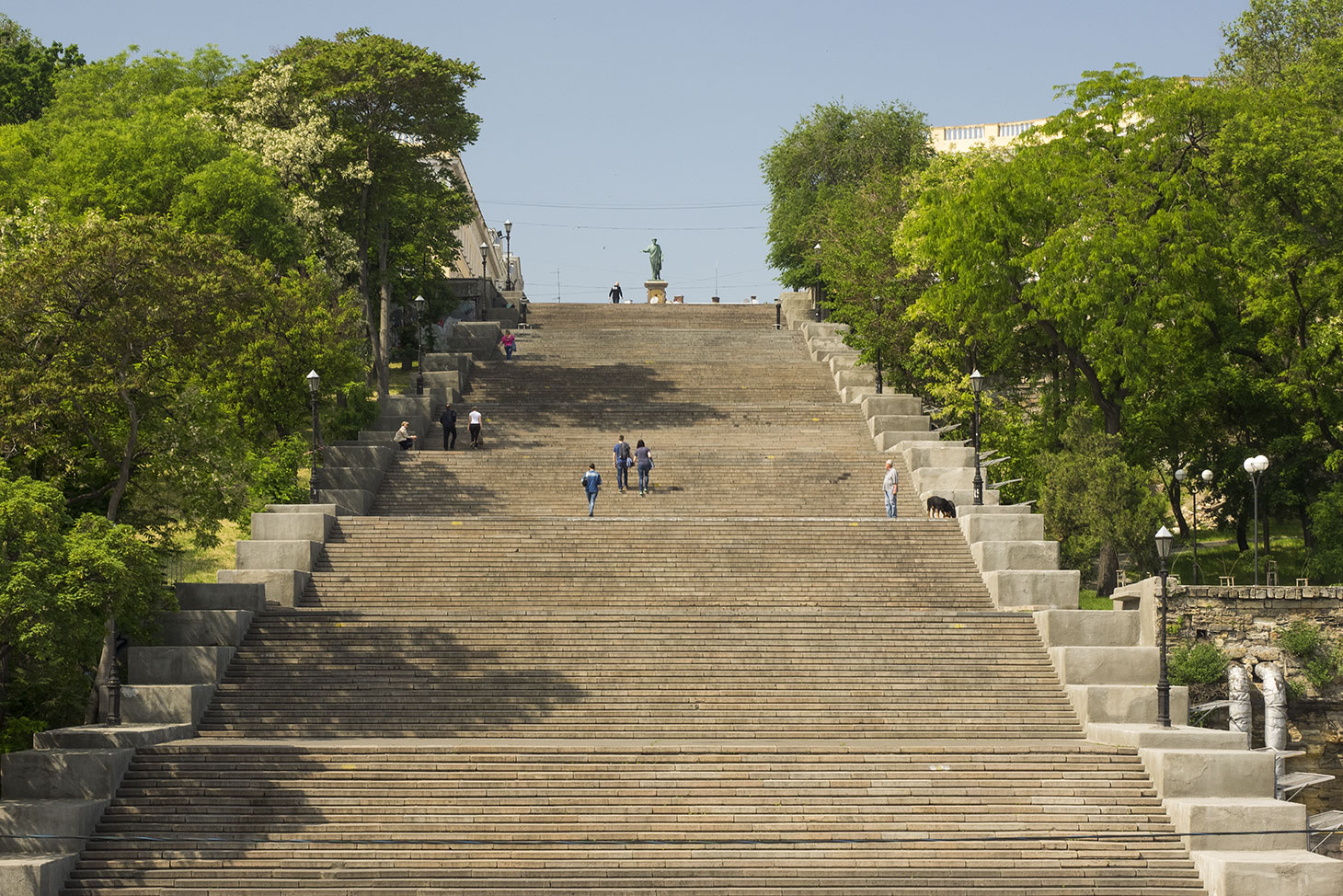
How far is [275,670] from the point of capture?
2581 centimetres

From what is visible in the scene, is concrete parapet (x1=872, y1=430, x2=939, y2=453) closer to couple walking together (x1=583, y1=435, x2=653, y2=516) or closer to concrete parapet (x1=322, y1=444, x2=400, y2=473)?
couple walking together (x1=583, y1=435, x2=653, y2=516)

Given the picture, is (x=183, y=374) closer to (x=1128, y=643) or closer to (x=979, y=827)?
(x=979, y=827)

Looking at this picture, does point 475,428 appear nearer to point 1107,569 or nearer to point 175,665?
point 175,665

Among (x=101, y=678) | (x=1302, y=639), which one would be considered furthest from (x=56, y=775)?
(x=1302, y=639)

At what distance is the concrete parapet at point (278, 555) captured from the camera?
96.7ft

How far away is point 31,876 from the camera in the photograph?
19.3 meters

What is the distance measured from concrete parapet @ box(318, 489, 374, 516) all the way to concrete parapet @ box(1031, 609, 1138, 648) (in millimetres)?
15275

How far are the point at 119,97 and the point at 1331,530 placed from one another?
41.0 metres

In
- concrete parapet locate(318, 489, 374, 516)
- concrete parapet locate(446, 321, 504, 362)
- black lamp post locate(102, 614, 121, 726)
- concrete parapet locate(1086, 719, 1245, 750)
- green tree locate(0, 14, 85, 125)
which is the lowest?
concrete parapet locate(1086, 719, 1245, 750)

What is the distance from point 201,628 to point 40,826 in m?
6.08

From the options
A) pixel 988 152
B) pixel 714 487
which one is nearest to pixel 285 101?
pixel 714 487

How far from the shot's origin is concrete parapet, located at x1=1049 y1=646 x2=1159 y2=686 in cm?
2570

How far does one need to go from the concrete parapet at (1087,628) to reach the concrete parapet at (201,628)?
Answer: 47.6ft

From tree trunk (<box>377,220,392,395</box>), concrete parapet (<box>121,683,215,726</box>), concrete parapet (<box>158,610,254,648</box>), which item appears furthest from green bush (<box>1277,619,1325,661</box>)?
tree trunk (<box>377,220,392,395</box>)
